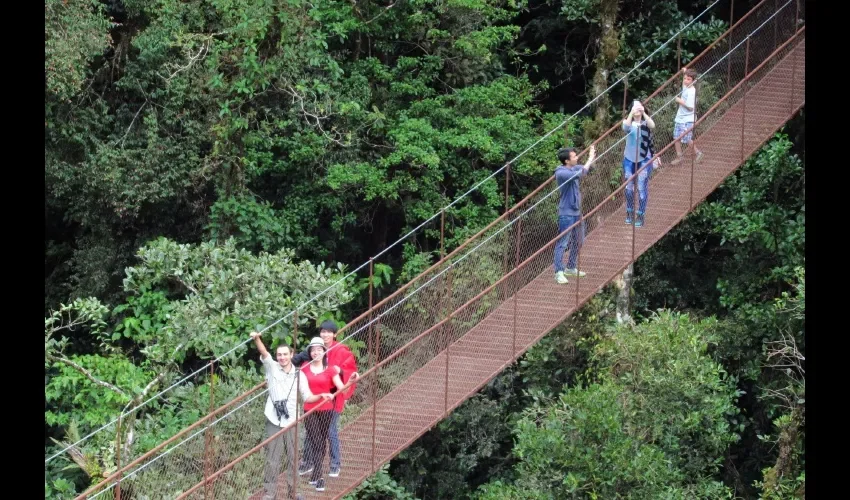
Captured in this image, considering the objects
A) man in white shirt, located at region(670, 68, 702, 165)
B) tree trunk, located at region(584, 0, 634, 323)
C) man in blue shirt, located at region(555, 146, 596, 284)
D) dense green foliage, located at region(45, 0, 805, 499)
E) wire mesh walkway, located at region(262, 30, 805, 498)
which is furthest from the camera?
Result: tree trunk, located at region(584, 0, 634, 323)

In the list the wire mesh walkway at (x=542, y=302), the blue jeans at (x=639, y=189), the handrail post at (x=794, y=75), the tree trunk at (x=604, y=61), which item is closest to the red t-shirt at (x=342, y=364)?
the wire mesh walkway at (x=542, y=302)

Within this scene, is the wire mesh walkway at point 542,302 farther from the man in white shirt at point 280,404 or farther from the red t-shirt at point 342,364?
the red t-shirt at point 342,364

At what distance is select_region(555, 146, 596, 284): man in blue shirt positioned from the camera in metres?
11.6

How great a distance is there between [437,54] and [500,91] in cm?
98

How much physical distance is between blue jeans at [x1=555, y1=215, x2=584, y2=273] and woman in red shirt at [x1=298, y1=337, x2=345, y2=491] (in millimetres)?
2872

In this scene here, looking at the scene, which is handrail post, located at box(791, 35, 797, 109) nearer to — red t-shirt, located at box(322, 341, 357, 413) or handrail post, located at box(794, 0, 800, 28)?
handrail post, located at box(794, 0, 800, 28)

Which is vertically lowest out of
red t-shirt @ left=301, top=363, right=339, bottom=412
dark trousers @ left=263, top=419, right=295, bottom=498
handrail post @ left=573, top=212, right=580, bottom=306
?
dark trousers @ left=263, top=419, right=295, bottom=498

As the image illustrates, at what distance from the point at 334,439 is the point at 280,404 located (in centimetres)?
56

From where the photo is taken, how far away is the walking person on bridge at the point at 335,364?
977cm

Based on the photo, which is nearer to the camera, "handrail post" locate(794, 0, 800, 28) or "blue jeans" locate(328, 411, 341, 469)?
"blue jeans" locate(328, 411, 341, 469)

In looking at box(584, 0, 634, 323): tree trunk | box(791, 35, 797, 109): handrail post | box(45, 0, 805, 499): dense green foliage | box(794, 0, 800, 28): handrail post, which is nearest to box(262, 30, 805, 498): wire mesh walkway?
box(791, 35, 797, 109): handrail post

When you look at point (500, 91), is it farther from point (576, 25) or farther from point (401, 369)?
point (401, 369)

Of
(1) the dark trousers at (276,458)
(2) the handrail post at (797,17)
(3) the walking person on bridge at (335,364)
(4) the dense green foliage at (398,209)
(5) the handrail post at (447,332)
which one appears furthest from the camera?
(2) the handrail post at (797,17)

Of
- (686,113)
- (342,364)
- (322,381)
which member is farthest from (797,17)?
(322,381)
